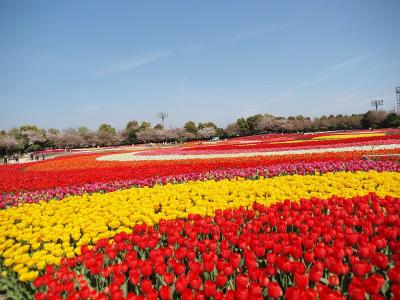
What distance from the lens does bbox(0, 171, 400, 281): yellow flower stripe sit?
14.9 ft

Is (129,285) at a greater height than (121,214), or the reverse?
(121,214)

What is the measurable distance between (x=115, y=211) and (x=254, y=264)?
351 cm

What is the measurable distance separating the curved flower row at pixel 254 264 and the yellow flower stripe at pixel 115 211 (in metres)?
0.48

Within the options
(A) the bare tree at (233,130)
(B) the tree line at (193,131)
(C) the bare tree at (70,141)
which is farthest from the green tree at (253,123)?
(C) the bare tree at (70,141)

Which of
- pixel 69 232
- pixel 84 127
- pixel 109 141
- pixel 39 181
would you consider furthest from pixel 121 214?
pixel 84 127

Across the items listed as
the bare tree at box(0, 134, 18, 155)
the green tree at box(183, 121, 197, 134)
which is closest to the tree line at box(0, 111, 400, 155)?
the green tree at box(183, 121, 197, 134)

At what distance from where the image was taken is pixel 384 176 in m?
8.02

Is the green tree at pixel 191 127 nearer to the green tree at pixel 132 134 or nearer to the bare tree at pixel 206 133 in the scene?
the bare tree at pixel 206 133

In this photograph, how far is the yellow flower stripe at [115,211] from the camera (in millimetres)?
4551

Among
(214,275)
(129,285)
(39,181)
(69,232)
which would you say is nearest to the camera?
(214,275)

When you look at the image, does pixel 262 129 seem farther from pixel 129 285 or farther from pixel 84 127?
pixel 129 285

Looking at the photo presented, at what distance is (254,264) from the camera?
308cm

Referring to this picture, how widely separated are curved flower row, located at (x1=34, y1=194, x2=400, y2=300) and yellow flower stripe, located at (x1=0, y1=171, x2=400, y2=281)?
48 cm

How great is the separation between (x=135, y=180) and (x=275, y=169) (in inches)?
189
